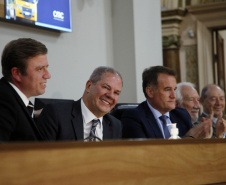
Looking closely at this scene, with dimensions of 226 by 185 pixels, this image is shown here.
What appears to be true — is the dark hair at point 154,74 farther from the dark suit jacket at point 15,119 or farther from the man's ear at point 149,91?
the dark suit jacket at point 15,119

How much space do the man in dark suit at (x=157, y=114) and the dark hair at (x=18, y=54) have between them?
1.07 m

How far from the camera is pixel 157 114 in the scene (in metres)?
3.41

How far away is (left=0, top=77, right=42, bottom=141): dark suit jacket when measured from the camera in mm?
2131

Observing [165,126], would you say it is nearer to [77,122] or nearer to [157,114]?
[157,114]

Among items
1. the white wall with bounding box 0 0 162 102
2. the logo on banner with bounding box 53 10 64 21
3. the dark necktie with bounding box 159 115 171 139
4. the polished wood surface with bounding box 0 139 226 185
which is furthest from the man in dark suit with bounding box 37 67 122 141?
the logo on banner with bounding box 53 10 64 21

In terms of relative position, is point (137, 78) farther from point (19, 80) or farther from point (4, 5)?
point (19, 80)

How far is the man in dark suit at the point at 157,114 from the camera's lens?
3.22m

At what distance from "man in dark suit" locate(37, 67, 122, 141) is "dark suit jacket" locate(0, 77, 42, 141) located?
Result: 29 centimetres

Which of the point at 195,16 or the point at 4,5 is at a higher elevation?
the point at 195,16

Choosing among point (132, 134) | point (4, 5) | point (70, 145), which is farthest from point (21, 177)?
point (4, 5)

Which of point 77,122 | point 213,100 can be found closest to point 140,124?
point 77,122

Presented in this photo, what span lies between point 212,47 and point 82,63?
554cm

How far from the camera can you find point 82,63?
188 inches

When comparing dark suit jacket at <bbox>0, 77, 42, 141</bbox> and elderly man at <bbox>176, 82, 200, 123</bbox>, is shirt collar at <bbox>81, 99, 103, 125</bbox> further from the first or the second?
elderly man at <bbox>176, 82, 200, 123</bbox>
